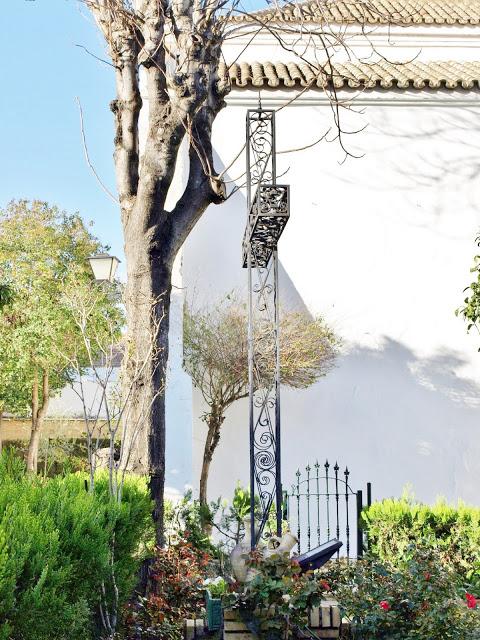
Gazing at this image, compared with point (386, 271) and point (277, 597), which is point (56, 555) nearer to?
point (277, 597)

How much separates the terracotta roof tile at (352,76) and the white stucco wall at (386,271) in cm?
17

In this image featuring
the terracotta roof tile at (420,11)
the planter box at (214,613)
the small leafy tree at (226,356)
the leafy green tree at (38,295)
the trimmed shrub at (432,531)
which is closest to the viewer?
the planter box at (214,613)

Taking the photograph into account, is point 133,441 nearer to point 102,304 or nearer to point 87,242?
point 102,304

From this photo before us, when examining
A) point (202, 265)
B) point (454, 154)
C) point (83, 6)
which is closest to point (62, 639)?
point (83, 6)

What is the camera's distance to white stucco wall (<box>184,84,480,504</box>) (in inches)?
423

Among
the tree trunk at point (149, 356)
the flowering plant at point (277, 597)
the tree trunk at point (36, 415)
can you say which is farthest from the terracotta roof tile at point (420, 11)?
the flowering plant at point (277, 597)

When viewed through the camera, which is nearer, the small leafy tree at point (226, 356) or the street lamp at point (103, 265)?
the street lamp at point (103, 265)

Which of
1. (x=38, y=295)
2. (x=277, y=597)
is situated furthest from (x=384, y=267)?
(x=38, y=295)

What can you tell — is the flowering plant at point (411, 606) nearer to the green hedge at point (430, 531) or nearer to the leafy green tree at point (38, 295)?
the green hedge at point (430, 531)

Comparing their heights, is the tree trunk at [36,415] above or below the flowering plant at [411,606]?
above

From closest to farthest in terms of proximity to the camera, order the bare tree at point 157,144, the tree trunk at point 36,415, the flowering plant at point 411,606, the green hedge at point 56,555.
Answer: the green hedge at point 56,555, the flowering plant at point 411,606, the bare tree at point 157,144, the tree trunk at point 36,415

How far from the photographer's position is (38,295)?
628 inches

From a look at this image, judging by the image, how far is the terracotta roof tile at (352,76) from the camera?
1070 centimetres

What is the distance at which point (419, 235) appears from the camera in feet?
36.2
